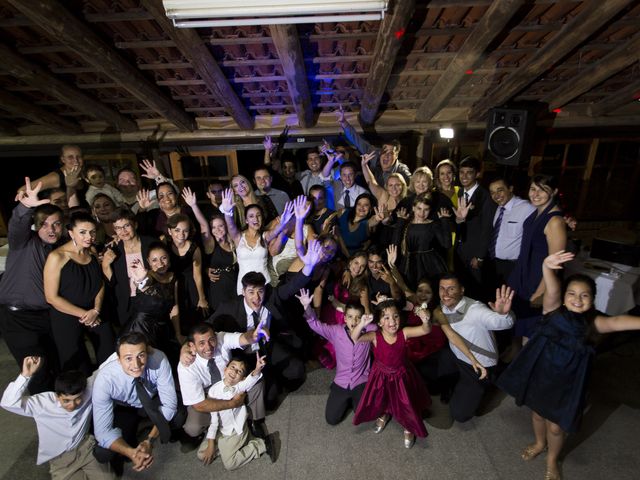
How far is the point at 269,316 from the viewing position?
11.8 ft

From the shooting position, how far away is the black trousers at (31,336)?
3287mm

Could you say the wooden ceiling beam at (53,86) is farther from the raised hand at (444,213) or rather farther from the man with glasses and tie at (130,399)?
the raised hand at (444,213)

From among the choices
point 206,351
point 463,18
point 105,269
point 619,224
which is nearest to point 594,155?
point 619,224

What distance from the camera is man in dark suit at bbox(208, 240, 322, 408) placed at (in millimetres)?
3398

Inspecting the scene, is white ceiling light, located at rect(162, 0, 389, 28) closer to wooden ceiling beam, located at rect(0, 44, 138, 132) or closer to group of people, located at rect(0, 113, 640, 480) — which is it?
group of people, located at rect(0, 113, 640, 480)

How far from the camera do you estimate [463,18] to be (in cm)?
368

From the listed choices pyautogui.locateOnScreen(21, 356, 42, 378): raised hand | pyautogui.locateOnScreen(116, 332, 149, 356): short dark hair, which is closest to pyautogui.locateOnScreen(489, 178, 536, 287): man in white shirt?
pyautogui.locateOnScreen(116, 332, 149, 356): short dark hair

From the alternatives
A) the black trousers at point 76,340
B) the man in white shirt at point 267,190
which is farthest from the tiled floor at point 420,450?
the man in white shirt at point 267,190

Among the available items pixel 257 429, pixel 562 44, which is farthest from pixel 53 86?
pixel 562 44

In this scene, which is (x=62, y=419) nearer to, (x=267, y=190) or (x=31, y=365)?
(x=31, y=365)

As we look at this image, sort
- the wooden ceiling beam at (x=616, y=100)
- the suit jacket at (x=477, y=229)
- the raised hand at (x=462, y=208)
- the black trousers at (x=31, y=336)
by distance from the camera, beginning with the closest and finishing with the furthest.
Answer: the black trousers at (x=31, y=336), the raised hand at (x=462, y=208), the suit jacket at (x=477, y=229), the wooden ceiling beam at (x=616, y=100)

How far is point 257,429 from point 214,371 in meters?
0.69

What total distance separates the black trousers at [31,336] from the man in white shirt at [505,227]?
4606 mm

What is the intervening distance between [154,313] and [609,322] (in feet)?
11.4
